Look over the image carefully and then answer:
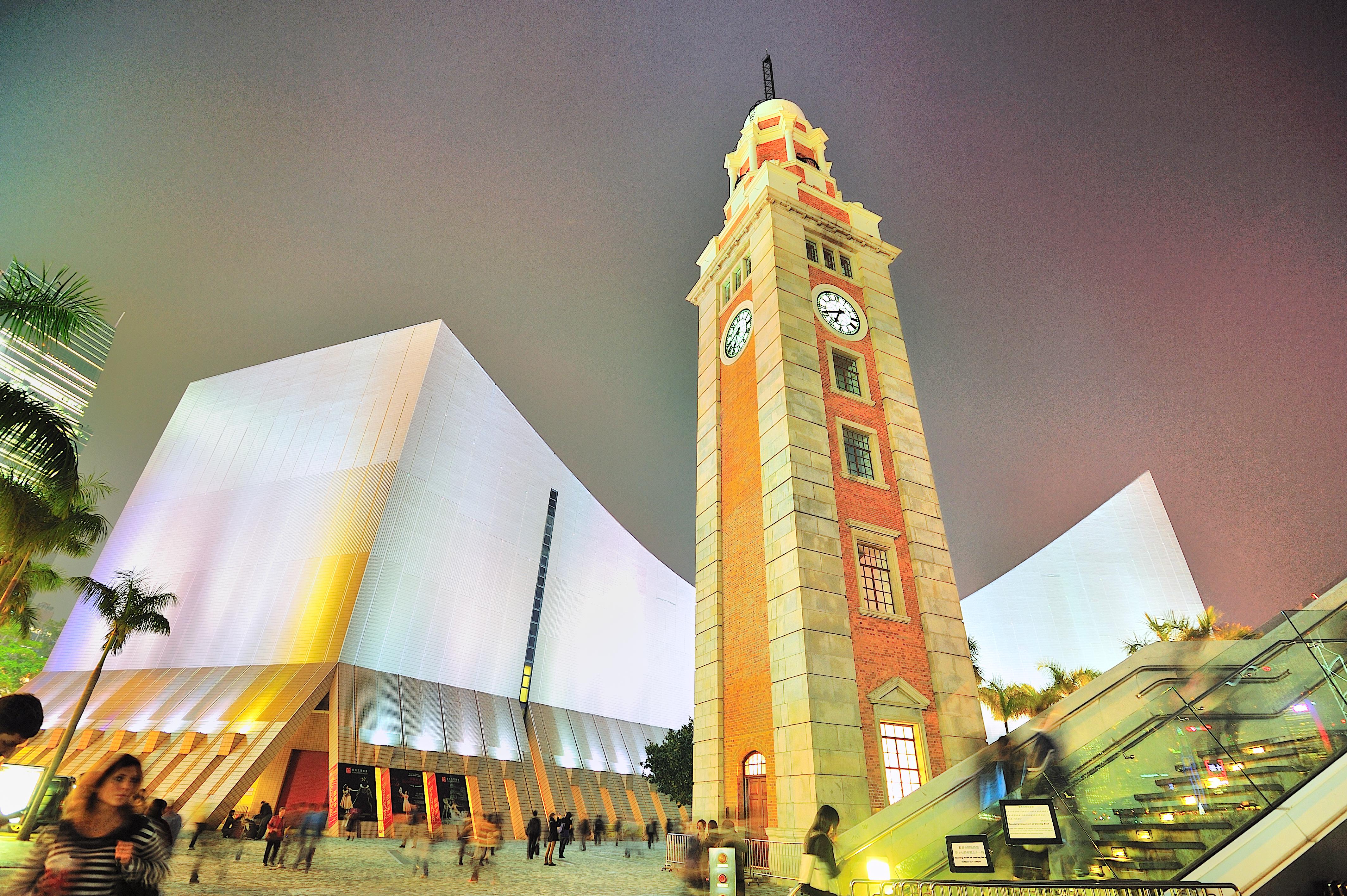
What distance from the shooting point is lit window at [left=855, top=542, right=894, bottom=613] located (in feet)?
51.4

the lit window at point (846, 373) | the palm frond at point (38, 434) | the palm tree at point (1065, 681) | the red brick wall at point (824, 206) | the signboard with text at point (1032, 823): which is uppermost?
the red brick wall at point (824, 206)

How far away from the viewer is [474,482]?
36938mm

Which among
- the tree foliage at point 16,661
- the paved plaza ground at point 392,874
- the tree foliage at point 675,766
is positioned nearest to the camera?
the paved plaza ground at point 392,874

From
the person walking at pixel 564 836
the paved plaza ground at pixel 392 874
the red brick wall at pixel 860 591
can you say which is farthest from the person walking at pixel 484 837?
the red brick wall at pixel 860 591

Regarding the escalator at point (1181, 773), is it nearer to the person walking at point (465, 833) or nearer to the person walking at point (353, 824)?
the person walking at point (465, 833)

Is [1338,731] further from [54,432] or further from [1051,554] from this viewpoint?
[1051,554]

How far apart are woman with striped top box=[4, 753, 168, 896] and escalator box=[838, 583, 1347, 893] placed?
720cm

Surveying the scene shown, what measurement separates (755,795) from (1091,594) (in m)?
50.0

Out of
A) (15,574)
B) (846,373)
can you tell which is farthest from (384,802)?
(846,373)

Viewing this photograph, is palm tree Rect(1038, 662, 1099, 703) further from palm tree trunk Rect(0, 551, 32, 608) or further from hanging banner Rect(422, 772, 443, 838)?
palm tree trunk Rect(0, 551, 32, 608)

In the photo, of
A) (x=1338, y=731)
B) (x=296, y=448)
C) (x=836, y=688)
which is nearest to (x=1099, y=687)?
(x=1338, y=731)

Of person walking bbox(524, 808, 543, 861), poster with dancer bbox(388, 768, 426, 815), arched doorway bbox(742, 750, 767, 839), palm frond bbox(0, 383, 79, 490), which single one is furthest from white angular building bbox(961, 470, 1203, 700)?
palm frond bbox(0, 383, 79, 490)

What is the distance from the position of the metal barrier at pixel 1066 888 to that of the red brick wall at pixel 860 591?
732 cm

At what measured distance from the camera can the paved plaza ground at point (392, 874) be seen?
10.0 meters
